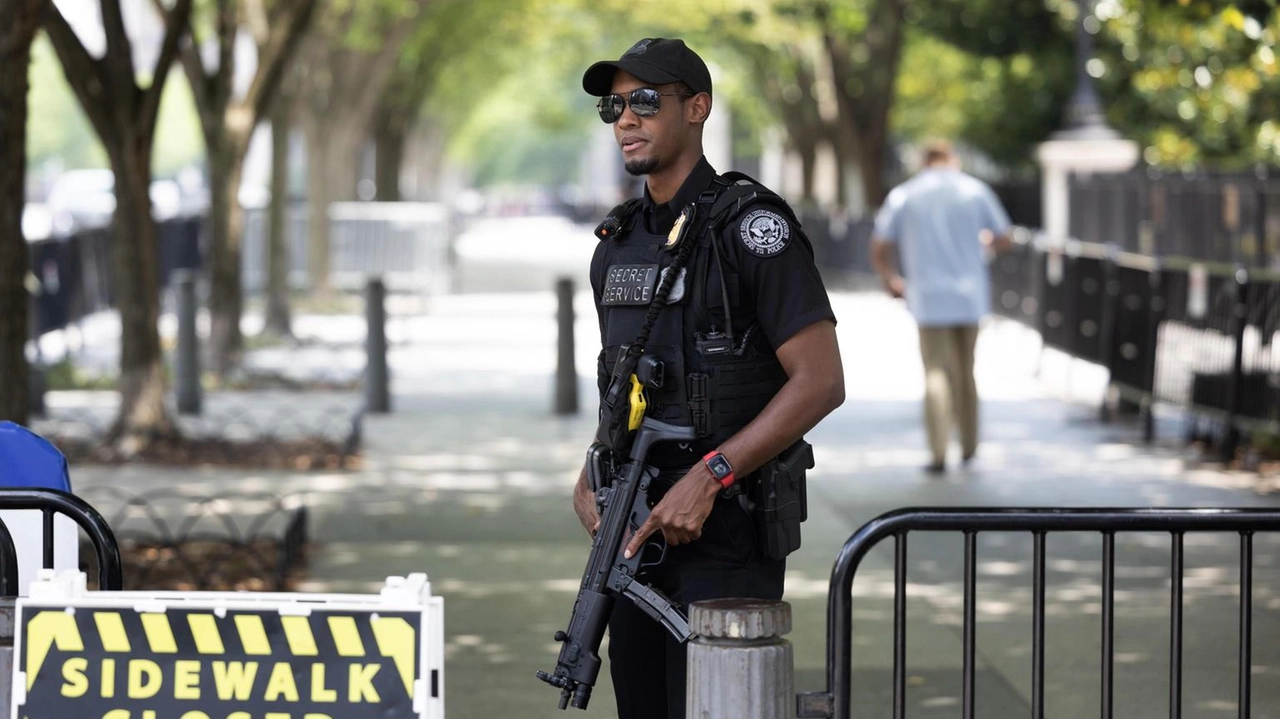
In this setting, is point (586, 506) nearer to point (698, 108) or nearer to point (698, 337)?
point (698, 337)

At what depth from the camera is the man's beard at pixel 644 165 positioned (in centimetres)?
433

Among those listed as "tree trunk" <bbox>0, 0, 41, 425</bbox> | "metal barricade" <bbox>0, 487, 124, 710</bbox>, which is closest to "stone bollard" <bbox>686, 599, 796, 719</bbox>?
"metal barricade" <bbox>0, 487, 124, 710</bbox>

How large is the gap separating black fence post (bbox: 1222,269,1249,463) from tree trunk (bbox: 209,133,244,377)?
8.27 m

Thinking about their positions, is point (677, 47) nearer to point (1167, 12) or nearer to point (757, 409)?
point (757, 409)

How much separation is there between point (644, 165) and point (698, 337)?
1.30 ft

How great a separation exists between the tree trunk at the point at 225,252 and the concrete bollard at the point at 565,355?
3300mm

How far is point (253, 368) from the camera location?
58.3 ft

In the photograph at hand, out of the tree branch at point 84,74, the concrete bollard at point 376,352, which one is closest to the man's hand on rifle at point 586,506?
the tree branch at point 84,74

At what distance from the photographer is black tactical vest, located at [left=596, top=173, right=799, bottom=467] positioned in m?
4.27

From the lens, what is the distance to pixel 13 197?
8.15m

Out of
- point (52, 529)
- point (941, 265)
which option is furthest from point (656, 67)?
point (941, 265)

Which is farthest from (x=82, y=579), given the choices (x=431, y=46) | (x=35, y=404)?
(x=431, y=46)

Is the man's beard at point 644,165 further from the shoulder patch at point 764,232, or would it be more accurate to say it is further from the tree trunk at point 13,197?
the tree trunk at point 13,197

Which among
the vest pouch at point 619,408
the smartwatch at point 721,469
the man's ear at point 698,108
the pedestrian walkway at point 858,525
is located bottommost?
the pedestrian walkway at point 858,525
